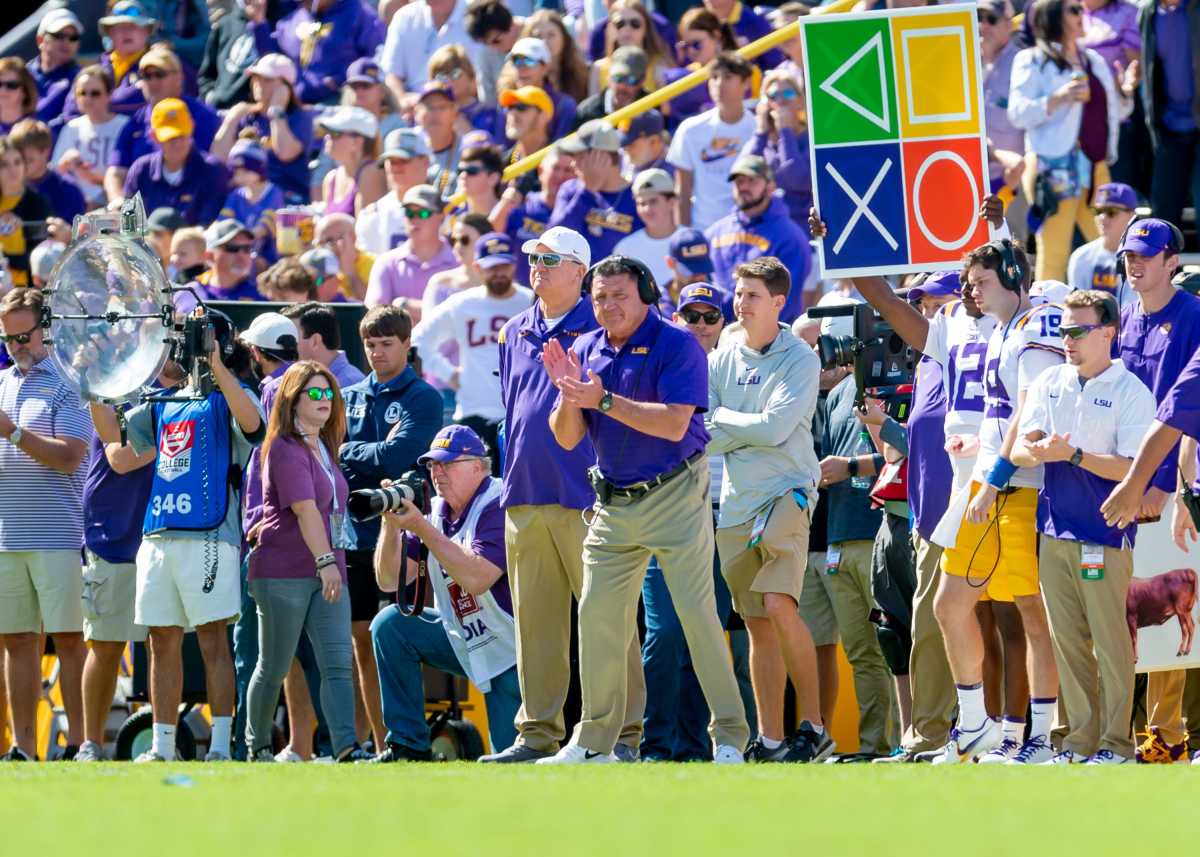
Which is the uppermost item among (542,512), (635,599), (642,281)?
(642,281)

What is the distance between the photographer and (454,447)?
10.6m

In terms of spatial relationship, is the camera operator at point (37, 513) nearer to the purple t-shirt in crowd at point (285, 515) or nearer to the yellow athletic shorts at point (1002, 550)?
the purple t-shirt in crowd at point (285, 515)

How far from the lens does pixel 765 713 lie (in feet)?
32.8

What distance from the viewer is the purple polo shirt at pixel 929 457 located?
9.91 meters

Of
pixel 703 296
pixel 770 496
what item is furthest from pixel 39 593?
pixel 770 496

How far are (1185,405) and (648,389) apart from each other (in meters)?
2.10

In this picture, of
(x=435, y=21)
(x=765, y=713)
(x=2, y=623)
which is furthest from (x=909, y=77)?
(x=435, y=21)

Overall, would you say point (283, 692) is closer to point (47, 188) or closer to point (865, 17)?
point (865, 17)

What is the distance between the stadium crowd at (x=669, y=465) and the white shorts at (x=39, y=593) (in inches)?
0.7

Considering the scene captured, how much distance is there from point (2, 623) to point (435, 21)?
7660mm

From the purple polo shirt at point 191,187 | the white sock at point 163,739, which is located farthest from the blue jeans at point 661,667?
the purple polo shirt at point 191,187

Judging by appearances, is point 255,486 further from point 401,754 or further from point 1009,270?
point 1009,270

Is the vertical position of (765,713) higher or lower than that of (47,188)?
lower

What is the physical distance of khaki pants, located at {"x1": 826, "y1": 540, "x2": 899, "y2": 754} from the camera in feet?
35.5
